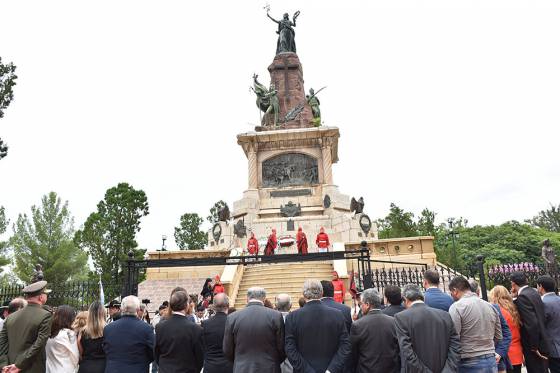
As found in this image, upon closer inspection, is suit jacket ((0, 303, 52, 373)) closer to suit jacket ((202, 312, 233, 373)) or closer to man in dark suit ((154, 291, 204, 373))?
man in dark suit ((154, 291, 204, 373))

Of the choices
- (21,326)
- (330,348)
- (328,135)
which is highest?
(328,135)

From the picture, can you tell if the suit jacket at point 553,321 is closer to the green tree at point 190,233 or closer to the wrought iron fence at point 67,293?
the wrought iron fence at point 67,293

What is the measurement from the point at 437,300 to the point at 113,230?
34539 millimetres

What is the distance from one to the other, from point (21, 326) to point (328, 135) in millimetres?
24506

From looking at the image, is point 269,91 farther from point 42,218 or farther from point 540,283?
point 540,283

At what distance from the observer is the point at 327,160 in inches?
1097

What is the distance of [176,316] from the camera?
205 inches

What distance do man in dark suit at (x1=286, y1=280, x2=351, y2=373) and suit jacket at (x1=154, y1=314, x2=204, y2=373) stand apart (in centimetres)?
117

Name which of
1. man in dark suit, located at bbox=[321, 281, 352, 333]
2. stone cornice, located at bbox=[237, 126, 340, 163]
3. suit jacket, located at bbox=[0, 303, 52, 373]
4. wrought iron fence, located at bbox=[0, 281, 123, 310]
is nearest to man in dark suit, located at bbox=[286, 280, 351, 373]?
man in dark suit, located at bbox=[321, 281, 352, 333]

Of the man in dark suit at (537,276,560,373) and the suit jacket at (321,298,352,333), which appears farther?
the man in dark suit at (537,276,560,373)

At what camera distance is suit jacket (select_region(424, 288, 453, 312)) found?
17.8ft

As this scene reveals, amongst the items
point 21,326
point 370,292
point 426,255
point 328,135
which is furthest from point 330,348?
point 328,135

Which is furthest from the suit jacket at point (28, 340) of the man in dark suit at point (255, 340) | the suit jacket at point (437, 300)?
the suit jacket at point (437, 300)

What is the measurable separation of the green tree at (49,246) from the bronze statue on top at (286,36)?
2440 centimetres
